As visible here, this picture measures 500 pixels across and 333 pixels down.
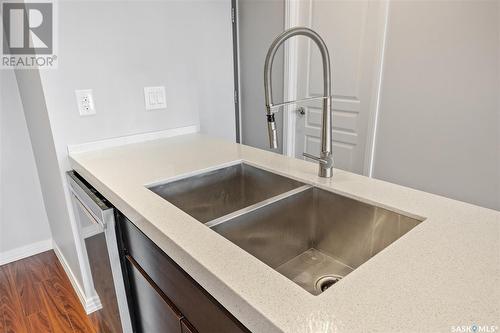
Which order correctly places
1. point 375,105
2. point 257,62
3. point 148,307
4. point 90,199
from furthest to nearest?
point 257,62
point 375,105
point 90,199
point 148,307

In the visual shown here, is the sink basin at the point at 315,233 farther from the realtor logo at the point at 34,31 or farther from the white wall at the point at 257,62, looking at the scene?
the white wall at the point at 257,62

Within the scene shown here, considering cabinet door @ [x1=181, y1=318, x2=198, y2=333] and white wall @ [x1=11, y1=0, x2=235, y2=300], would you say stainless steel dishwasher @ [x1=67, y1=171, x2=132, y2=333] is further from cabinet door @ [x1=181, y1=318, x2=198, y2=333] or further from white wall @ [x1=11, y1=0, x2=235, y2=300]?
cabinet door @ [x1=181, y1=318, x2=198, y2=333]

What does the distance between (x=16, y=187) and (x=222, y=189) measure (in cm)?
183

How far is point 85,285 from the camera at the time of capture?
5.80 feet

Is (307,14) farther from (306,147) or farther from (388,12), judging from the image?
(306,147)

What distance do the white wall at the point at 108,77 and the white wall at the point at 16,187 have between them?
0.20 metres

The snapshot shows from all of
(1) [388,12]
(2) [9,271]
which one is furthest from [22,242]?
(1) [388,12]

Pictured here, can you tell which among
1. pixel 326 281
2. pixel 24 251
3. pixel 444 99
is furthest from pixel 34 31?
pixel 444 99

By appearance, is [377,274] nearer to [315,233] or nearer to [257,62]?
[315,233]

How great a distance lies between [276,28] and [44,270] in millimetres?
2582

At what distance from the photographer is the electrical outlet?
1485 millimetres

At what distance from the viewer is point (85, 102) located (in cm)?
150

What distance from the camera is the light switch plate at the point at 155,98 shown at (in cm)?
169

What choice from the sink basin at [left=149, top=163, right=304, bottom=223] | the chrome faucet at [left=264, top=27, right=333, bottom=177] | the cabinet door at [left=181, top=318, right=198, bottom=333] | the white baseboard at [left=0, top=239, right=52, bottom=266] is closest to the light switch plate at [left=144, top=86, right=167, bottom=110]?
the sink basin at [left=149, top=163, right=304, bottom=223]
